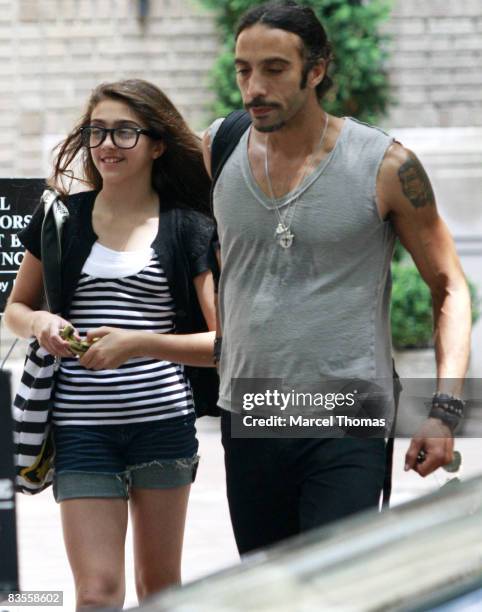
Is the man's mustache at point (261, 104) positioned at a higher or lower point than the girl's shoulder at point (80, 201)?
higher

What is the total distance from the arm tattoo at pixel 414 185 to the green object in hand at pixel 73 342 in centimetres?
99

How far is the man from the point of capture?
3404 mm

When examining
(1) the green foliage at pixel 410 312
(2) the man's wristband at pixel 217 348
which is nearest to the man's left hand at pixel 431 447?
(2) the man's wristband at pixel 217 348

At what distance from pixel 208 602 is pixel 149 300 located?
7.57 ft

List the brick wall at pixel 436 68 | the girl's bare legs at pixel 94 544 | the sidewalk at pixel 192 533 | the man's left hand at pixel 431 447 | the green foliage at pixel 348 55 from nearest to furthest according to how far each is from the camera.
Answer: the man's left hand at pixel 431 447
the girl's bare legs at pixel 94 544
the sidewalk at pixel 192 533
the green foliage at pixel 348 55
the brick wall at pixel 436 68

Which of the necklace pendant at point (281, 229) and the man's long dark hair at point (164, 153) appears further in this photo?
the man's long dark hair at point (164, 153)

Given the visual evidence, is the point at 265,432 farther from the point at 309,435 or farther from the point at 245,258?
the point at 245,258

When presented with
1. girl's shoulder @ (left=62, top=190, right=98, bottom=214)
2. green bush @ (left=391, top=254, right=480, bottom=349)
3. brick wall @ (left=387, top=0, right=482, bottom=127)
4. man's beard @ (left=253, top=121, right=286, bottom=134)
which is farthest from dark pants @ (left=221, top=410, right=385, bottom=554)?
brick wall @ (left=387, top=0, right=482, bottom=127)

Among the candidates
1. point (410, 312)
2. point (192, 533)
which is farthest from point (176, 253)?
point (410, 312)

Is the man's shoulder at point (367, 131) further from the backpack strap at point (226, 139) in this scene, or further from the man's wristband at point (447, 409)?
→ the man's wristband at point (447, 409)

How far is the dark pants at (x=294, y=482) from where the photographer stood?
11.2ft

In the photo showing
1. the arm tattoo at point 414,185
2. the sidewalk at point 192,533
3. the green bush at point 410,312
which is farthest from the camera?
the green bush at point 410,312

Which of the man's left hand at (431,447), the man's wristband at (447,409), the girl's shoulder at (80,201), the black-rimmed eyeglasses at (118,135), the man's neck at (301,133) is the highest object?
the man's neck at (301,133)

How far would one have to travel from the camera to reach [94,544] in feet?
12.6
